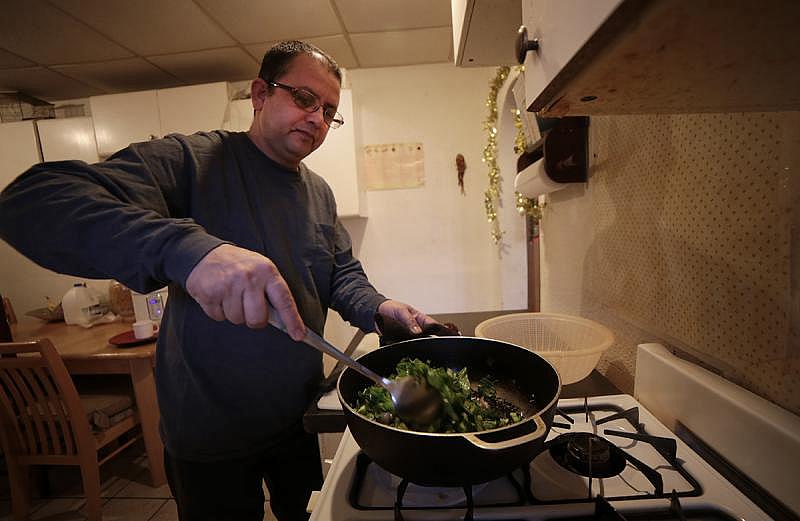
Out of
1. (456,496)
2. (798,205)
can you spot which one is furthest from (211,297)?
(798,205)

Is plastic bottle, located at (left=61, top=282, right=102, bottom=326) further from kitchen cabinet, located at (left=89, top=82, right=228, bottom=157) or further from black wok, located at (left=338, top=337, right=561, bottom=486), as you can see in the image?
black wok, located at (left=338, top=337, right=561, bottom=486)

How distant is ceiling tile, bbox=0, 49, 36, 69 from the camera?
1.73 meters

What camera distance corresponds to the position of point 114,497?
61.9 inches

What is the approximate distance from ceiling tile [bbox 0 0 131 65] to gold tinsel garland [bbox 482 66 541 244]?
1962 mm

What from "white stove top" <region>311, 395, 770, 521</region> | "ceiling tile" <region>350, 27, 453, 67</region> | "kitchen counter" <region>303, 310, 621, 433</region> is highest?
"ceiling tile" <region>350, 27, 453, 67</region>

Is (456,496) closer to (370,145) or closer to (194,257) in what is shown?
(194,257)

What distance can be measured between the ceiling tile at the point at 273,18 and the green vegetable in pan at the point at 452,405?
67.1 inches

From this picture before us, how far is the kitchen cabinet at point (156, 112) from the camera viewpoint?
2.01 metres

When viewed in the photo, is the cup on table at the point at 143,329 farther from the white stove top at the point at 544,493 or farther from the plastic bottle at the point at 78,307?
the white stove top at the point at 544,493

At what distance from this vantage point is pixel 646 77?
0.28 metres

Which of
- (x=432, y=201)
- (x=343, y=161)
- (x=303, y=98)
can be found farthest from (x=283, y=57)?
(x=432, y=201)

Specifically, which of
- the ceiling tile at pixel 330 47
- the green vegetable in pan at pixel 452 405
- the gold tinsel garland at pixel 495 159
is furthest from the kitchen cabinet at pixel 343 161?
the green vegetable in pan at pixel 452 405

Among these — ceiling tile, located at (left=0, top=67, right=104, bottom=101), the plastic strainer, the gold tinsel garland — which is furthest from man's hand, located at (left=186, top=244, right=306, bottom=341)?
ceiling tile, located at (left=0, top=67, right=104, bottom=101)

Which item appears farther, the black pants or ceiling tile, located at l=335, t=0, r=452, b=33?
ceiling tile, located at l=335, t=0, r=452, b=33
